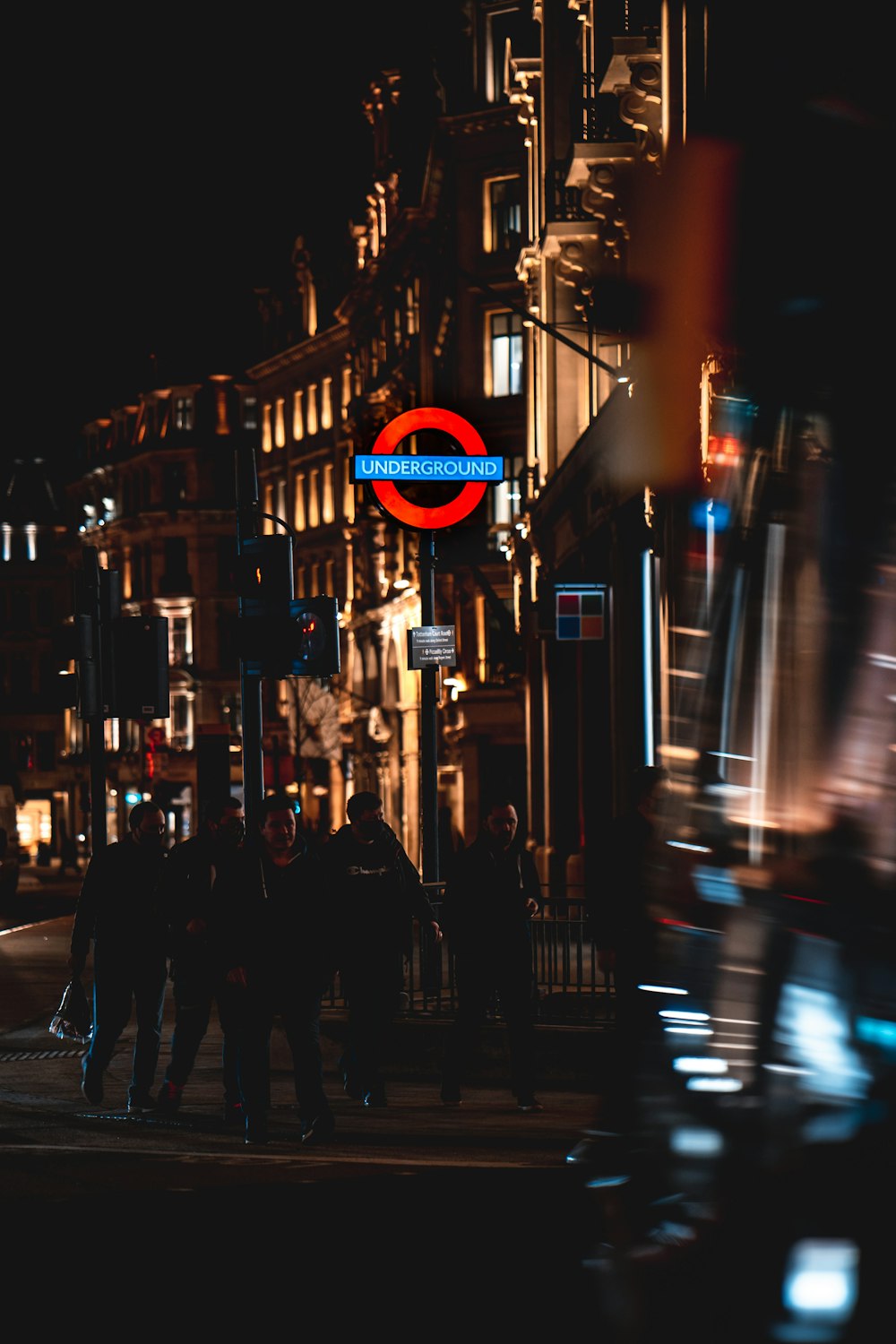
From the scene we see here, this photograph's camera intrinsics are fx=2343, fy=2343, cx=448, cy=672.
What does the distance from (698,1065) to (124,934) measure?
8503 millimetres

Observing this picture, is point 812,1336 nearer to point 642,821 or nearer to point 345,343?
point 642,821

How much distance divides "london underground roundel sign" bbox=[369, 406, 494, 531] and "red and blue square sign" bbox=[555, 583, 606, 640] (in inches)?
333

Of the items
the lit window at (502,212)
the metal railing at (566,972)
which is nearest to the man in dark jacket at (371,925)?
the metal railing at (566,972)

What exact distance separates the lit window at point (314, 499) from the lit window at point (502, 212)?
29.5 meters

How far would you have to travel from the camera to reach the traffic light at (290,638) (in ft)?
56.3

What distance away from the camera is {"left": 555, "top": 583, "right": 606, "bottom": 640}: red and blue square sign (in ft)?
98.4

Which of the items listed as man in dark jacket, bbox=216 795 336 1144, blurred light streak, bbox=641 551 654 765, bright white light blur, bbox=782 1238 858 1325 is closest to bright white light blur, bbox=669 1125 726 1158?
bright white light blur, bbox=782 1238 858 1325

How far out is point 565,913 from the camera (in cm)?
1593

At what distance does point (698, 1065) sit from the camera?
640 cm

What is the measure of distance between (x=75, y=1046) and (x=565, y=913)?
4.71 m

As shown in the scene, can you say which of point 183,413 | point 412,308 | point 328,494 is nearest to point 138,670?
point 412,308

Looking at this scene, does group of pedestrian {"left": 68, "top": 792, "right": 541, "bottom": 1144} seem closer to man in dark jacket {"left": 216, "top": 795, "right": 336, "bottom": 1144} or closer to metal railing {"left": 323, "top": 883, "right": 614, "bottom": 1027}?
man in dark jacket {"left": 216, "top": 795, "right": 336, "bottom": 1144}

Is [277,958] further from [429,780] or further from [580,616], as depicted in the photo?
[580,616]

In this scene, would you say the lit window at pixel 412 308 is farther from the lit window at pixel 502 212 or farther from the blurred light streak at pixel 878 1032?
the blurred light streak at pixel 878 1032
